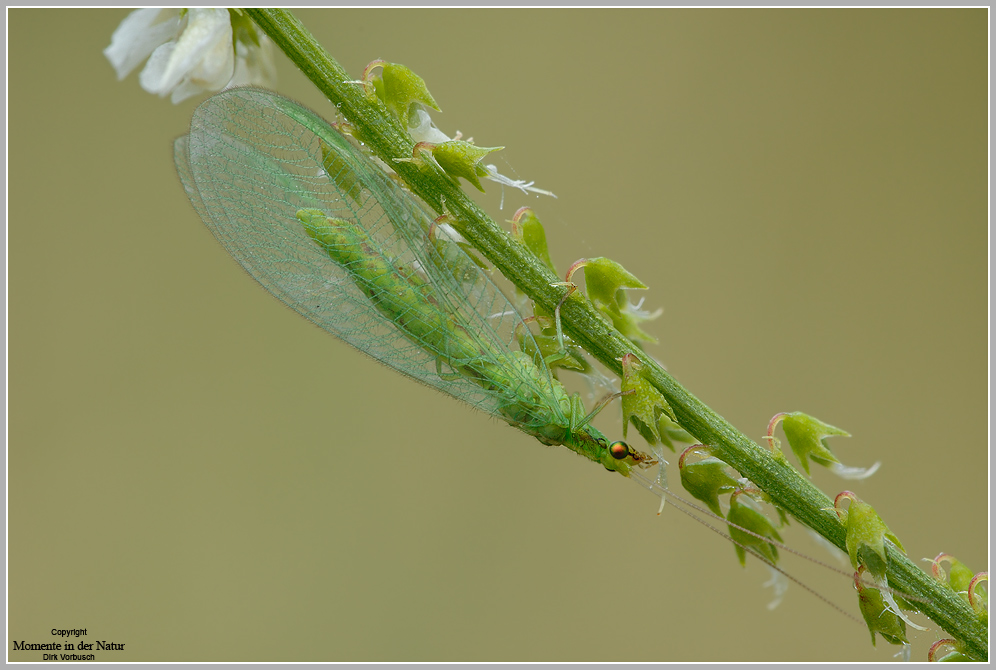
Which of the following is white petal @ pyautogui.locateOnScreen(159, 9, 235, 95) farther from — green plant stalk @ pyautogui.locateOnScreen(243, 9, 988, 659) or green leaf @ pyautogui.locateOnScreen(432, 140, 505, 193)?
green leaf @ pyautogui.locateOnScreen(432, 140, 505, 193)

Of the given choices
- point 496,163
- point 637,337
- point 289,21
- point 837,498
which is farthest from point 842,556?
point 289,21

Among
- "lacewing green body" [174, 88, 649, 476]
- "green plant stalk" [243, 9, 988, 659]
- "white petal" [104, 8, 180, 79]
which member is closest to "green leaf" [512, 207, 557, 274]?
"green plant stalk" [243, 9, 988, 659]

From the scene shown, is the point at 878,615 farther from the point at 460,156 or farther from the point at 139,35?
the point at 139,35

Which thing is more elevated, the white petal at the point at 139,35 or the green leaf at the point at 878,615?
the white petal at the point at 139,35

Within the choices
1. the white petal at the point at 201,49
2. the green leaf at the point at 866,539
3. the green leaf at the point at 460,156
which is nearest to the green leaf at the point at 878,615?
the green leaf at the point at 866,539

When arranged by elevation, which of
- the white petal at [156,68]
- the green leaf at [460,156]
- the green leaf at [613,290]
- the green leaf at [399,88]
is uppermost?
the green leaf at [399,88]

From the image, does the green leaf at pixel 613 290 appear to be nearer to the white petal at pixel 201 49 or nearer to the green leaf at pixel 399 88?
the green leaf at pixel 399 88

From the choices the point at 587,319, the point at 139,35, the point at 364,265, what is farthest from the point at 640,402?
the point at 139,35
